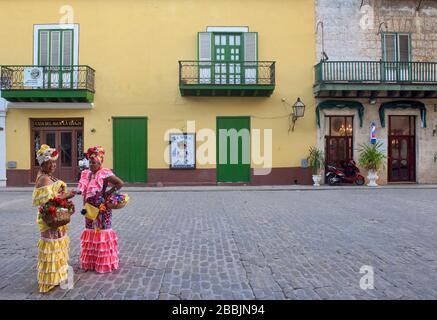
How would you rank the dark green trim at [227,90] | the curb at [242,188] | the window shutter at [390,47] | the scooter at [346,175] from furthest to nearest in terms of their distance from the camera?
the window shutter at [390,47] → the scooter at [346,175] → the dark green trim at [227,90] → the curb at [242,188]

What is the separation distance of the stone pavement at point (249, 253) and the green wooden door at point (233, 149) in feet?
21.5

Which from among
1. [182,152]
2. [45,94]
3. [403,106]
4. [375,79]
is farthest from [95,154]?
[403,106]

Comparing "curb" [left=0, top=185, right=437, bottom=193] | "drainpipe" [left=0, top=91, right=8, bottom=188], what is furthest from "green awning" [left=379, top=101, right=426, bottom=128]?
"drainpipe" [left=0, top=91, right=8, bottom=188]

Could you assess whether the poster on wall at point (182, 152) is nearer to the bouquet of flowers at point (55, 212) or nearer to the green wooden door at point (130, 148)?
the green wooden door at point (130, 148)

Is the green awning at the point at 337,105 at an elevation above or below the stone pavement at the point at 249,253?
above

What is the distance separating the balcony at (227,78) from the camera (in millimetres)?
15391

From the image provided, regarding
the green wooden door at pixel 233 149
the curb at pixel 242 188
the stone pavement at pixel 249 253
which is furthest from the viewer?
the green wooden door at pixel 233 149

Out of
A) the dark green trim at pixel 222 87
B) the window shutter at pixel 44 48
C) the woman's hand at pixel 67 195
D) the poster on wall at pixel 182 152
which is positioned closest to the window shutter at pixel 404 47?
the dark green trim at pixel 222 87

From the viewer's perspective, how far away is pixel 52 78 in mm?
15500

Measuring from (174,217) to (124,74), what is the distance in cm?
996

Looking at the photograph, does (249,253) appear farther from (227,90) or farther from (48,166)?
(227,90)

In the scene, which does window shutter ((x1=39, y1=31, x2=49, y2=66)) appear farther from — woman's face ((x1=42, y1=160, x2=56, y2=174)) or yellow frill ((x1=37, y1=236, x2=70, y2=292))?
yellow frill ((x1=37, y1=236, x2=70, y2=292))

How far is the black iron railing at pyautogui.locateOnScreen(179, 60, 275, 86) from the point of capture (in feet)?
51.3

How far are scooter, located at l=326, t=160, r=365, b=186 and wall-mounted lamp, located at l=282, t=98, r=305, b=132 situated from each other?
2.57 m
